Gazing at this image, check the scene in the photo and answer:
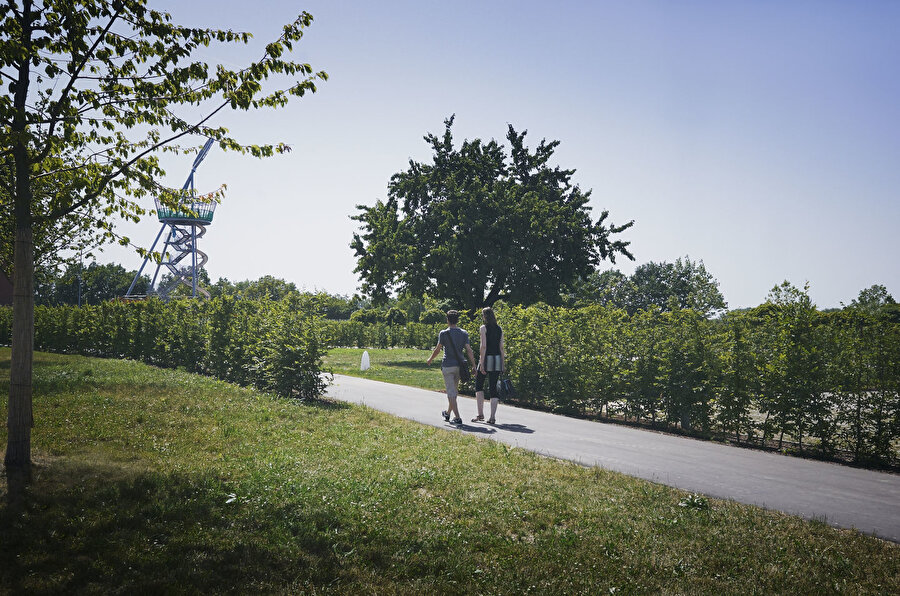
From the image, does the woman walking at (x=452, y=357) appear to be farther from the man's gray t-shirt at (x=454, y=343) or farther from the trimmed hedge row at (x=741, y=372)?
the trimmed hedge row at (x=741, y=372)

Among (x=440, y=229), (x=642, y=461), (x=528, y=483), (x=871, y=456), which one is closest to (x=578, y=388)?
(x=642, y=461)

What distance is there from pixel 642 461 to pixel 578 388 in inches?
161

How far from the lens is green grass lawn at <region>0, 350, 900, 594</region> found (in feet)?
A: 12.5

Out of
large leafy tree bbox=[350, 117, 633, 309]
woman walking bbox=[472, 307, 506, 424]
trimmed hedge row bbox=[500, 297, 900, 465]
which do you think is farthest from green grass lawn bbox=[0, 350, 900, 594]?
large leafy tree bbox=[350, 117, 633, 309]

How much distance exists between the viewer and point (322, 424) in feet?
30.1

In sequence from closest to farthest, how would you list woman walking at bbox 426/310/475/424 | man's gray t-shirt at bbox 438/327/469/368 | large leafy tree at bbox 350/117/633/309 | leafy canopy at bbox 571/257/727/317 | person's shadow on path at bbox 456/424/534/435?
1. person's shadow on path at bbox 456/424/534/435
2. woman walking at bbox 426/310/475/424
3. man's gray t-shirt at bbox 438/327/469/368
4. large leafy tree at bbox 350/117/633/309
5. leafy canopy at bbox 571/257/727/317

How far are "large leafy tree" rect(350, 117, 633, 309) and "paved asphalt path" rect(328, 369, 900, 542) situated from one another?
20378 mm

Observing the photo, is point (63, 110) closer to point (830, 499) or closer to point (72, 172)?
point (72, 172)

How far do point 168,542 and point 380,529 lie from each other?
1.57 m

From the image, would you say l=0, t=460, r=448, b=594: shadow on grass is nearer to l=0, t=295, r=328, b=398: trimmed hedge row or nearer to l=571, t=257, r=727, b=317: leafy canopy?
l=0, t=295, r=328, b=398: trimmed hedge row

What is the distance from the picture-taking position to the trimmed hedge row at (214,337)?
40.1 ft


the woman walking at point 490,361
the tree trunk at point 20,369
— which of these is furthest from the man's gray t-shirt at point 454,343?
the tree trunk at point 20,369

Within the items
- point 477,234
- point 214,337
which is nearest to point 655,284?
point 477,234

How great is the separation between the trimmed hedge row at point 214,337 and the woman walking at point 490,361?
12.0 feet
